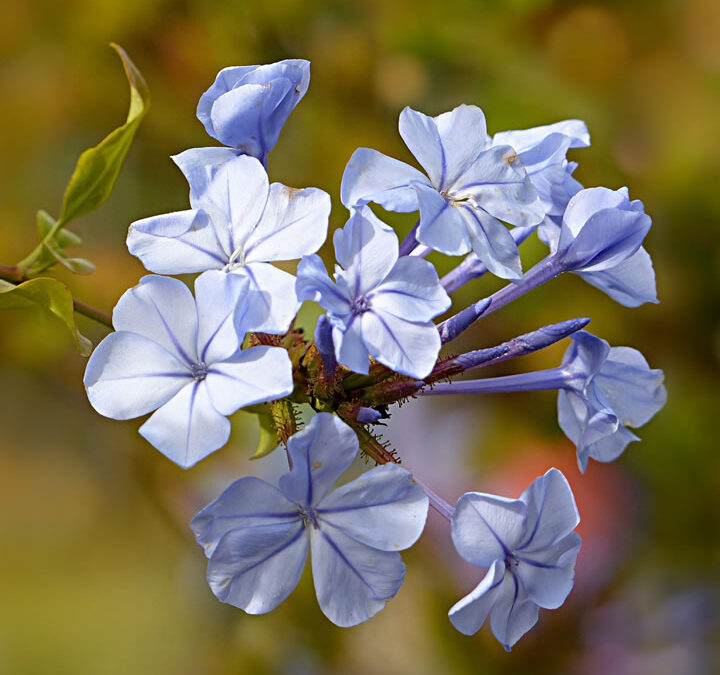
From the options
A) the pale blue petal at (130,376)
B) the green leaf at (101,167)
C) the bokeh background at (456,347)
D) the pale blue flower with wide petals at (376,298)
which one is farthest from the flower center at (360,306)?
the bokeh background at (456,347)

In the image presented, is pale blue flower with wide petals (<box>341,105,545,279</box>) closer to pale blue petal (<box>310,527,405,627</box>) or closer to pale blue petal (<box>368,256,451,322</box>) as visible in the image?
pale blue petal (<box>368,256,451,322</box>)

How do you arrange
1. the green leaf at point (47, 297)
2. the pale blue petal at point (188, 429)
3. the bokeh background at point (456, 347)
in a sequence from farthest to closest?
the bokeh background at point (456, 347) < the green leaf at point (47, 297) < the pale blue petal at point (188, 429)

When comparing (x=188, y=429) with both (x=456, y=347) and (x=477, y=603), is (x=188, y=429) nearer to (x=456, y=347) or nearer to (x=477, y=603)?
(x=477, y=603)

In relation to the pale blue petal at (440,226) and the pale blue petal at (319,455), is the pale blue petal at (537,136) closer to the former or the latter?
the pale blue petal at (440,226)

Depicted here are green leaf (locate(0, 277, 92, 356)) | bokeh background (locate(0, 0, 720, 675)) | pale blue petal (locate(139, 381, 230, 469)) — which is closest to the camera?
pale blue petal (locate(139, 381, 230, 469))

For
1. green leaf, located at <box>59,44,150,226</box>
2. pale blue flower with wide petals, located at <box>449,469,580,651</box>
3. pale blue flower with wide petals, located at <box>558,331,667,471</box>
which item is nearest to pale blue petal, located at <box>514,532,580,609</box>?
pale blue flower with wide petals, located at <box>449,469,580,651</box>

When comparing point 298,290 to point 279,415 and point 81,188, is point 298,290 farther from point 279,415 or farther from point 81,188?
point 81,188

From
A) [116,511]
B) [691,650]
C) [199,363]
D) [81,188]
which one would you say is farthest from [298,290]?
[691,650]
